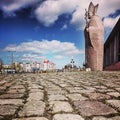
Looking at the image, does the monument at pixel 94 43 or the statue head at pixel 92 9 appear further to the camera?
the statue head at pixel 92 9

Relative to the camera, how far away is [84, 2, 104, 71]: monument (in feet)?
86.9

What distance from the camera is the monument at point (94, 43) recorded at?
86.9ft

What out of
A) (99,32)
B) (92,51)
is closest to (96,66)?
(92,51)

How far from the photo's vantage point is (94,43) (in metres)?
26.9

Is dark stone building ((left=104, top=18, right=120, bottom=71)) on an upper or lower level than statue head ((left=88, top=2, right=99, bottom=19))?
lower

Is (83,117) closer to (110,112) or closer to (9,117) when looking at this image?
(110,112)

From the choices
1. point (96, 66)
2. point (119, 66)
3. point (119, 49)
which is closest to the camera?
point (119, 66)

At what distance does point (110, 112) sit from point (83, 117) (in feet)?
1.34

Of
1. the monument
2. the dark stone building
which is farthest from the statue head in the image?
the dark stone building

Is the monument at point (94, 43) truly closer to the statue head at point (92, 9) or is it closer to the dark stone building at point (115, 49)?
the statue head at point (92, 9)

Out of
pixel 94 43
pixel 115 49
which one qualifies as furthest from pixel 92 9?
pixel 115 49

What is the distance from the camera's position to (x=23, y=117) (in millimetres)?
2275

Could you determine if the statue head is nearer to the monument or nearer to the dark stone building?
the monument

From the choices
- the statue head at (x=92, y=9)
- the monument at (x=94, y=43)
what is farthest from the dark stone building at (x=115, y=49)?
the statue head at (x=92, y=9)
